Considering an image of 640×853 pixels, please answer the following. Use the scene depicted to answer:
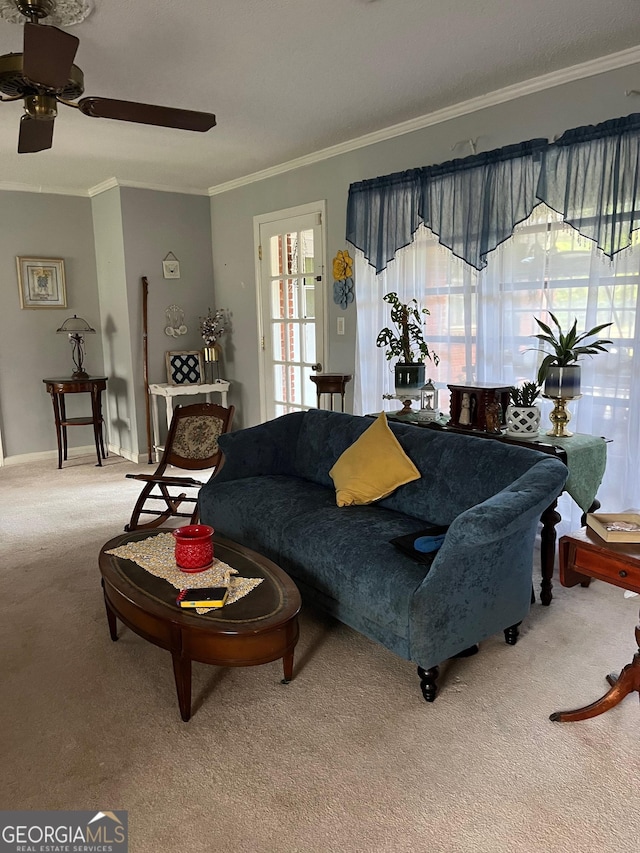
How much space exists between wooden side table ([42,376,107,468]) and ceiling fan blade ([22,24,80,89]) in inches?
150

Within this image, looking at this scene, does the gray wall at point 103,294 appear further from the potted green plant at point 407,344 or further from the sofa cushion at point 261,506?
the sofa cushion at point 261,506

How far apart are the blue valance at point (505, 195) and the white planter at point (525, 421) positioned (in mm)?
906

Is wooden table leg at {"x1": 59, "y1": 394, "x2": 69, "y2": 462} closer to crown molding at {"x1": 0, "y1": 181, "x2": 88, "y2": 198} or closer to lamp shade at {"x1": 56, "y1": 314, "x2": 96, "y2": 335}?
lamp shade at {"x1": 56, "y1": 314, "x2": 96, "y2": 335}

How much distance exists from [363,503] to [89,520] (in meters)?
2.24

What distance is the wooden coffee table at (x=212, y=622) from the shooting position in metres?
2.05

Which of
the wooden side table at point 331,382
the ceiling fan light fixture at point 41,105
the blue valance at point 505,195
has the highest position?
the ceiling fan light fixture at point 41,105

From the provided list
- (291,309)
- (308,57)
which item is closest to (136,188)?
(291,309)

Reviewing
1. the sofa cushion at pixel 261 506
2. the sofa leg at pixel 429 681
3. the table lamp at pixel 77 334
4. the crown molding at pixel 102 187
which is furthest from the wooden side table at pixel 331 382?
the crown molding at pixel 102 187

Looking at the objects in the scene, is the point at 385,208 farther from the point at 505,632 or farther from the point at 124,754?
the point at 124,754

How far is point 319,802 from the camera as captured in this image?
1.82 m

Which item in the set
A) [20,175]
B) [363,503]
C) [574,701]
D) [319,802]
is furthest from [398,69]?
[20,175]

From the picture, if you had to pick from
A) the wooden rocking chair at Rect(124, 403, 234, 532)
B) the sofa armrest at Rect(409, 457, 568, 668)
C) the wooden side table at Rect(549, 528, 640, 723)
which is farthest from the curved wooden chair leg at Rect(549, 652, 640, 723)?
the wooden rocking chair at Rect(124, 403, 234, 532)

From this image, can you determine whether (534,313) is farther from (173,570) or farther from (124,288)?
(124,288)

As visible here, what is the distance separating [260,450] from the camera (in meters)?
3.75
